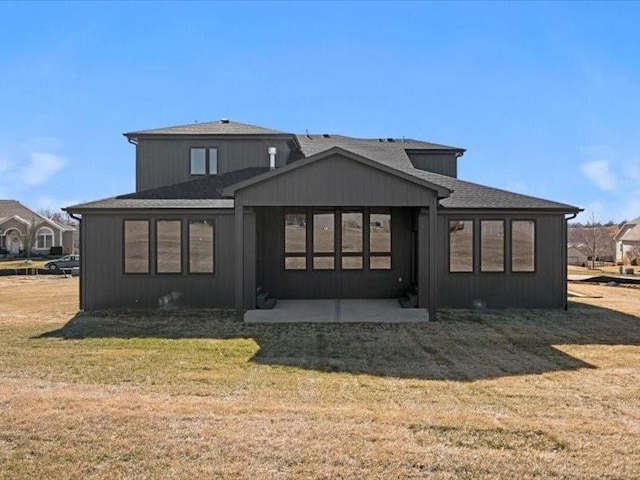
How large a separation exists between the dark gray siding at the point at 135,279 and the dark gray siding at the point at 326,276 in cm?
156

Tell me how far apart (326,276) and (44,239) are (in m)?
48.0

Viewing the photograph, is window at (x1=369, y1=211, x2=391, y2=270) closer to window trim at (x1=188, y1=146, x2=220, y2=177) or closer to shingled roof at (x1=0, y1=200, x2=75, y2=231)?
window trim at (x1=188, y1=146, x2=220, y2=177)

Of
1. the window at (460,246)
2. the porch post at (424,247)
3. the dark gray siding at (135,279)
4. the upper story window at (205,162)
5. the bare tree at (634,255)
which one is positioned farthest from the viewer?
the bare tree at (634,255)

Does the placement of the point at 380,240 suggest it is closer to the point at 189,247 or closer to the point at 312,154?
the point at 312,154

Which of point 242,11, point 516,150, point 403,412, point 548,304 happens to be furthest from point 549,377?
point 516,150

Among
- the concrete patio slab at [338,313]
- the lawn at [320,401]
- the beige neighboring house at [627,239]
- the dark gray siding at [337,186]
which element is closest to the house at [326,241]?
the dark gray siding at [337,186]

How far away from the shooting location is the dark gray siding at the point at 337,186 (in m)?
12.1

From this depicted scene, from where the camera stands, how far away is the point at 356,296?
1521 centimetres

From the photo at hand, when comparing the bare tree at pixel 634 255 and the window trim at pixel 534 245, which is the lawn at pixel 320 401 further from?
the bare tree at pixel 634 255

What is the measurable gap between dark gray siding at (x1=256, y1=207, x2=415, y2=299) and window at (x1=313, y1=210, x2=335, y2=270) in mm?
272

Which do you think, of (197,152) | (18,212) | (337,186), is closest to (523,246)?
(337,186)

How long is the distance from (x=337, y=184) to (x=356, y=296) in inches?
172

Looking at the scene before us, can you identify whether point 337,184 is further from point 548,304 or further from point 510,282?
point 548,304

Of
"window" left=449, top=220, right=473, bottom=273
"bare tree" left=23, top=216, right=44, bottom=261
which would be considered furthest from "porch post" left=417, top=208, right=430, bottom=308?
"bare tree" left=23, top=216, right=44, bottom=261
